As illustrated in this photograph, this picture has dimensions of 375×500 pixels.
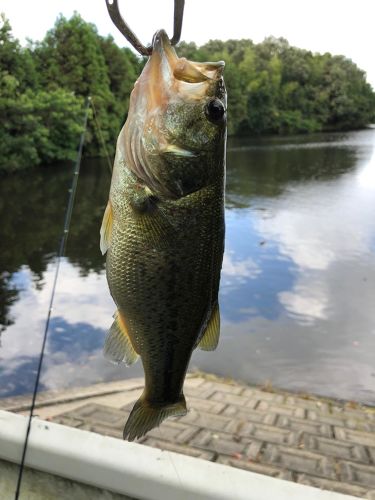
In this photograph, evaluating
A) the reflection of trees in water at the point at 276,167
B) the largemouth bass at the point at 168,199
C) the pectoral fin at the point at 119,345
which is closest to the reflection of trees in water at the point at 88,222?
the reflection of trees in water at the point at 276,167

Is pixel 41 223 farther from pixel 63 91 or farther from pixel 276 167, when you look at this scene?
pixel 276 167

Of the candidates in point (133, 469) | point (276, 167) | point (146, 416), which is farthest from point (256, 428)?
point (276, 167)

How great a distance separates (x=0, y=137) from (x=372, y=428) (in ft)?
90.2

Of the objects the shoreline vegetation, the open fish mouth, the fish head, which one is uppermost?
the shoreline vegetation

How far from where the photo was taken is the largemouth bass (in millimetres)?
1496

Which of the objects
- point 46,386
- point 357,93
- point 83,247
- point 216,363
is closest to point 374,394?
point 216,363

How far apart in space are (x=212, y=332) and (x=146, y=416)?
33 centimetres

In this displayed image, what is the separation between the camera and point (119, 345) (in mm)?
1647

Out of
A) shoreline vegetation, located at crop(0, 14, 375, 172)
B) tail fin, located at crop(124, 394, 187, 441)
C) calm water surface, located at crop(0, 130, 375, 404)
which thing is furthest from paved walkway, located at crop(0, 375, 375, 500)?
shoreline vegetation, located at crop(0, 14, 375, 172)

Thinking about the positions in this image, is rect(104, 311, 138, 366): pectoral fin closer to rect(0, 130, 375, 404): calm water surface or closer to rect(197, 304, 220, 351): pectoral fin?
rect(197, 304, 220, 351): pectoral fin

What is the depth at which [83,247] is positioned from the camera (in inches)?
671

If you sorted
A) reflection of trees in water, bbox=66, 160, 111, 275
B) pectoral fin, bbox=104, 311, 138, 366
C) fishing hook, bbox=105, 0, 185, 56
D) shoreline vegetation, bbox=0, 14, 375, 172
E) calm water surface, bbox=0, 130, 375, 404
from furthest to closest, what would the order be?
shoreline vegetation, bbox=0, 14, 375, 172
reflection of trees in water, bbox=66, 160, 111, 275
calm water surface, bbox=0, 130, 375, 404
pectoral fin, bbox=104, 311, 138, 366
fishing hook, bbox=105, 0, 185, 56

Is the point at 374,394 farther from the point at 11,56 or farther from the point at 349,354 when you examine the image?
the point at 11,56

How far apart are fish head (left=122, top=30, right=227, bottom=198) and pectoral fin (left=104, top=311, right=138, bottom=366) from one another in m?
0.44
